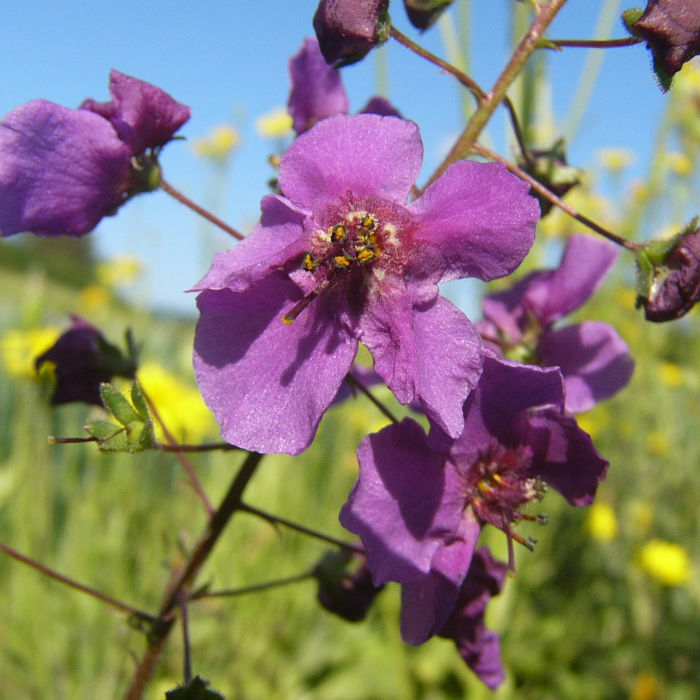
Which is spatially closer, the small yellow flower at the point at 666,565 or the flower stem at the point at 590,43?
the flower stem at the point at 590,43

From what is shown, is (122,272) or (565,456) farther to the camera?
(122,272)

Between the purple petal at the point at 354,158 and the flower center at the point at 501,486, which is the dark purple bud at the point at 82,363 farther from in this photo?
the flower center at the point at 501,486

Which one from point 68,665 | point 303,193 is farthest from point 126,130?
point 68,665

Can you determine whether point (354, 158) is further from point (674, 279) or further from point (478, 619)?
point (478, 619)

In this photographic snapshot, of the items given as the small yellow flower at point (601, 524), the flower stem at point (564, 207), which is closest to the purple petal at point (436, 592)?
the flower stem at point (564, 207)

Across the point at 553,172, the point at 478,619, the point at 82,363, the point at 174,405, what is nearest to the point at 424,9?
the point at 553,172

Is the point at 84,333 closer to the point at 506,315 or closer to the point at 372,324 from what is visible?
the point at 372,324
